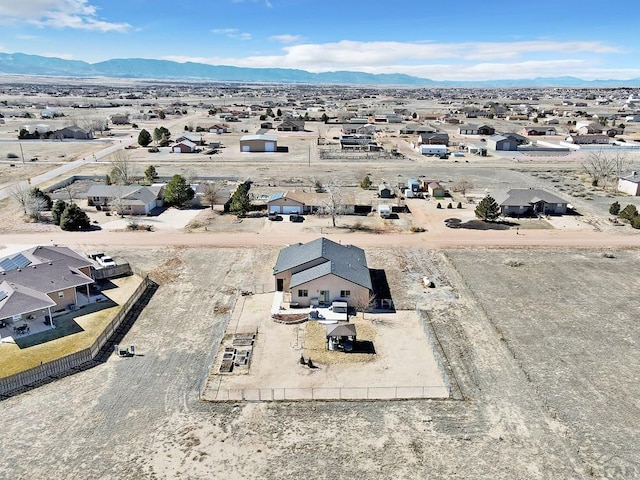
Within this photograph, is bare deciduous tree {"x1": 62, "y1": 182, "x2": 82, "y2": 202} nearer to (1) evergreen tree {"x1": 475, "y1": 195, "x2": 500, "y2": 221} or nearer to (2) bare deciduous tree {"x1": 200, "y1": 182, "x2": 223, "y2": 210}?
(2) bare deciduous tree {"x1": 200, "y1": 182, "x2": 223, "y2": 210}

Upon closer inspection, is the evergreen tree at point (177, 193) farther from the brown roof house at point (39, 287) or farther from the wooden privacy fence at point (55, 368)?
the wooden privacy fence at point (55, 368)

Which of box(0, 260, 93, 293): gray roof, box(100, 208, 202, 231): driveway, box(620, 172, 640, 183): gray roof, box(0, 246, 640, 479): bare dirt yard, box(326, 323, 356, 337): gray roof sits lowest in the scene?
box(0, 246, 640, 479): bare dirt yard

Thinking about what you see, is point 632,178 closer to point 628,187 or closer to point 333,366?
point 628,187

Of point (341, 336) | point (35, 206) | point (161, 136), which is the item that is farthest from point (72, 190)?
point (341, 336)

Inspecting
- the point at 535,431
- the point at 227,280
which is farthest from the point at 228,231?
the point at 535,431

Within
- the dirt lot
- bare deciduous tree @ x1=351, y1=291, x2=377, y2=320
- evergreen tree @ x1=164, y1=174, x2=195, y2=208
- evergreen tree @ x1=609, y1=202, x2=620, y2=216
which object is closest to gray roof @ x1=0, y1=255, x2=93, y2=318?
the dirt lot

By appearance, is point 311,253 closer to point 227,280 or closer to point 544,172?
point 227,280
